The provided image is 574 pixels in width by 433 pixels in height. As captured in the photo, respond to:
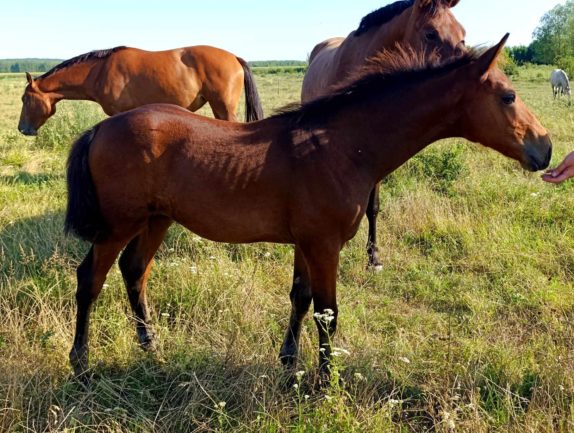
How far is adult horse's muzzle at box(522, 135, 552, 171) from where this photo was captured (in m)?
2.57

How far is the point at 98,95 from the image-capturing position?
7.16 metres

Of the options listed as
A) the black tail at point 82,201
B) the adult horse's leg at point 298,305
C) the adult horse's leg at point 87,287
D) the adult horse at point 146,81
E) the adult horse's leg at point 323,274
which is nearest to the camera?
the adult horse's leg at point 323,274

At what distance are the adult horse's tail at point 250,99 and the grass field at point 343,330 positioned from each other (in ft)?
8.61

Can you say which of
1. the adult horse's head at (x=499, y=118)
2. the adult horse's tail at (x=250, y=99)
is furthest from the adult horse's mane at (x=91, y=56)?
the adult horse's head at (x=499, y=118)

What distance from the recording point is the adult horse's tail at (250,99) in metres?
7.24

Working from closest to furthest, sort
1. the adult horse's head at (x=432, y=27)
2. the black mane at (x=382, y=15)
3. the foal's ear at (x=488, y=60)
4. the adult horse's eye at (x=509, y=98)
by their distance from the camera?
the foal's ear at (x=488, y=60) < the adult horse's eye at (x=509, y=98) < the adult horse's head at (x=432, y=27) < the black mane at (x=382, y=15)

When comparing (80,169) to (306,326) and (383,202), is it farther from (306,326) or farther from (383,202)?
(383,202)

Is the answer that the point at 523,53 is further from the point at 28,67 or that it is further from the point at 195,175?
the point at 28,67

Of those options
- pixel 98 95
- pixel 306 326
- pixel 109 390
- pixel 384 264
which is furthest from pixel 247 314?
pixel 98 95

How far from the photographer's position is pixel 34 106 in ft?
24.1

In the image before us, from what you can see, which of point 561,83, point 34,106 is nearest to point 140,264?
point 34,106

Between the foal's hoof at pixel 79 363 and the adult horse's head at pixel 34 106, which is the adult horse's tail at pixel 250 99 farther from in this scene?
the foal's hoof at pixel 79 363

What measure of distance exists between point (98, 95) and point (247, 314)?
5.25 meters

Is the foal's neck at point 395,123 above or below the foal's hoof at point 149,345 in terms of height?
above
